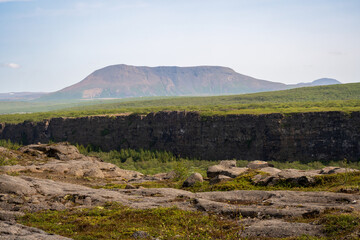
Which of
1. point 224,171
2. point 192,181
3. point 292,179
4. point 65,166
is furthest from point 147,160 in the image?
point 292,179

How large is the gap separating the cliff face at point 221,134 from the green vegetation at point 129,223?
5816cm

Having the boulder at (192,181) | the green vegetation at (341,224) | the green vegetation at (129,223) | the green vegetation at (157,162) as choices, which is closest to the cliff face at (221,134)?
the green vegetation at (157,162)

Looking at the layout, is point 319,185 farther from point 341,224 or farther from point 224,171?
point 224,171

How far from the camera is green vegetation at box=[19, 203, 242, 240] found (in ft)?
54.0

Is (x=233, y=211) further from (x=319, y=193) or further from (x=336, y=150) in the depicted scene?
(x=336, y=150)

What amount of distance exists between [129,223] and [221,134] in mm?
63907

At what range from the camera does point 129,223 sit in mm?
18609

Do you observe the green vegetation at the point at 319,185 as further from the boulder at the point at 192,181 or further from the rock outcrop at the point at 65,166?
the rock outcrop at the point at 65,166

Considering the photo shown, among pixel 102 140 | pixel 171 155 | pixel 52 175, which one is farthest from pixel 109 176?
pixel 102 140

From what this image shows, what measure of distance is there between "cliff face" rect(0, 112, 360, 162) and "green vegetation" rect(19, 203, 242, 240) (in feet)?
191

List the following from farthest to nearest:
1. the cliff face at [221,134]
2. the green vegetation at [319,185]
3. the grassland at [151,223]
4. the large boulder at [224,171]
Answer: the cliff face at [221,134] → the large boulder at [224,171] → the green vegetation at [319,185] → the grassland at [151,223]

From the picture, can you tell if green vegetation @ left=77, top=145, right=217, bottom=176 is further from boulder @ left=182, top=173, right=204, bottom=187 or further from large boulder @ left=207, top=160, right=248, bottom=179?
boulder @ left=182, top=173, right=204, bottom=187

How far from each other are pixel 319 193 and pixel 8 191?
19.7 metres

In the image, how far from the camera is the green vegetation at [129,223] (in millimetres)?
16453
